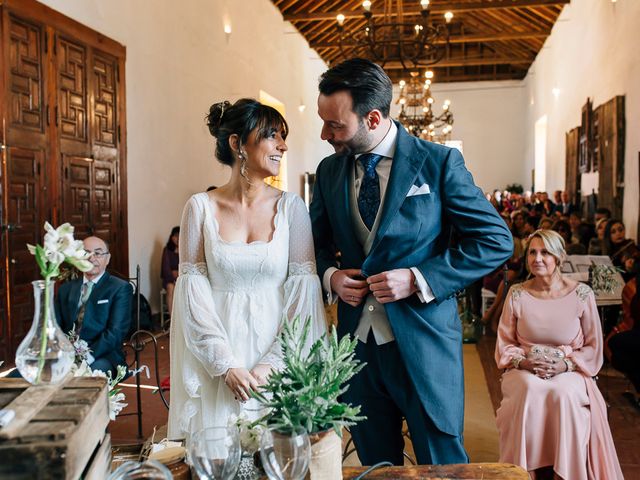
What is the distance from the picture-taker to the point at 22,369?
1204mm

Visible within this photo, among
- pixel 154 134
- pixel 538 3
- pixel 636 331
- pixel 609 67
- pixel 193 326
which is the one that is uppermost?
pixel 538 3

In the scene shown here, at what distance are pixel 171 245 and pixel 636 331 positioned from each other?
5.46m

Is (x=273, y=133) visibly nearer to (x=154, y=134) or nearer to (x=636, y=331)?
(x=636, y=331)

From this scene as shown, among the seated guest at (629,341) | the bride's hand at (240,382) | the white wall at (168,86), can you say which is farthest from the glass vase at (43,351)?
the white wall at (168,86)

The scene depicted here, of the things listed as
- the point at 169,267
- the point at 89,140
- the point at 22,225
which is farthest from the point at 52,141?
the point at 169,267

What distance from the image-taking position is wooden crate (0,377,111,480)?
0.94 meters

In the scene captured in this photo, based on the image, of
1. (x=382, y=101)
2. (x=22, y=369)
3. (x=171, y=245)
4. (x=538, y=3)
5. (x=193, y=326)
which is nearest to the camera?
(x=22, y=369)

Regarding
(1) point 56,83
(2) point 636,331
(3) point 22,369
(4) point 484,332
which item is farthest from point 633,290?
(1) point 56,83

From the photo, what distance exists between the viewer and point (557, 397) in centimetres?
333

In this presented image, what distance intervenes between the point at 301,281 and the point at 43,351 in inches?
43.8

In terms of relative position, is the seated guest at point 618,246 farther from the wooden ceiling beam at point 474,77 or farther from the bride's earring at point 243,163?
the wooden ceiling beam at point 474,77

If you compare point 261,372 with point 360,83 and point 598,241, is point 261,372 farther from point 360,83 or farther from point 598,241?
point 598,241

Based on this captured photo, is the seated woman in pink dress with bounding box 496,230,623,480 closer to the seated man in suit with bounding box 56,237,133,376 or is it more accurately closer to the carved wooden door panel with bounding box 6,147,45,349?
the seated man in suit with bounding box 56,237,133,376

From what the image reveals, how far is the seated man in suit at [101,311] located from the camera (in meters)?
4.08
